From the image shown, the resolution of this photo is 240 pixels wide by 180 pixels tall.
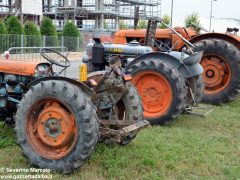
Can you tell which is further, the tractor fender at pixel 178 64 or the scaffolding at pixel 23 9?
the scaffolding at pixel 23 9

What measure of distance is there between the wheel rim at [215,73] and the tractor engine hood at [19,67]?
5.97 m

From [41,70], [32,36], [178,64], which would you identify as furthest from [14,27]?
[41,70]

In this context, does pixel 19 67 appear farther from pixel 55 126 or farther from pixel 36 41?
pixel 36 41

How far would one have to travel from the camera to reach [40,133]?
16.3ft

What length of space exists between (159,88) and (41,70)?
2.72 meters

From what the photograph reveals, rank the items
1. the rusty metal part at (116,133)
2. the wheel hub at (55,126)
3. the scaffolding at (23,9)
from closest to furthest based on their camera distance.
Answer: the wheel hub at (55,126), the rusty metal part at (116,133), the scaffolding at (23,9)

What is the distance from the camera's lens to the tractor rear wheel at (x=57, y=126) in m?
4.66

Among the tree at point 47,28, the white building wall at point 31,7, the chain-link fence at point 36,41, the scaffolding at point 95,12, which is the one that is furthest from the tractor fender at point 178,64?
the scaffolding at point 95,12

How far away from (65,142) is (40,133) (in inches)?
14.2

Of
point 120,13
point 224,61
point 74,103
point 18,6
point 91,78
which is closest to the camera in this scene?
point 74,103

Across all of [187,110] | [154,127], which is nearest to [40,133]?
[154,127]

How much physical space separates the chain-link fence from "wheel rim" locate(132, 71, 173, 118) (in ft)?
52.2

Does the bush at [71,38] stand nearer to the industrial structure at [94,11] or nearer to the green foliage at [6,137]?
the industrial structure at [94,11]

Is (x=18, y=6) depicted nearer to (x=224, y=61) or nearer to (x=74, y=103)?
(x=224, y=61)
